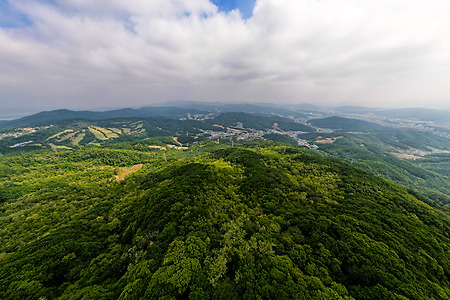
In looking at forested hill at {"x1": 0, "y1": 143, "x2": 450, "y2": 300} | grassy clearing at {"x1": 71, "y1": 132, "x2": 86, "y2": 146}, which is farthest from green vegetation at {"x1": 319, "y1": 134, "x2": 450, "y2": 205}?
grassy clearing at {"x1": 71, "y1": 132, "x2": 86, "y2": 146}

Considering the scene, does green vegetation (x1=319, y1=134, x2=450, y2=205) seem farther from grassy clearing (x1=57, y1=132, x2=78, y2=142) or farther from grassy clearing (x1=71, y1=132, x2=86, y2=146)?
grassy clearing (x1=57, y1=132, x2=78, y2=142)

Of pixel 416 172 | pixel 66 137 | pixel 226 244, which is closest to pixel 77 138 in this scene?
pixel 66 137

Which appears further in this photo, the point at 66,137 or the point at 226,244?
the point at 66,137

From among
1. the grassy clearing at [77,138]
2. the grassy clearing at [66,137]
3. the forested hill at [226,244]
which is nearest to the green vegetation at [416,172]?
the forested hill at [226,244]

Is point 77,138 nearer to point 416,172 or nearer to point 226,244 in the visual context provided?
point 226,244

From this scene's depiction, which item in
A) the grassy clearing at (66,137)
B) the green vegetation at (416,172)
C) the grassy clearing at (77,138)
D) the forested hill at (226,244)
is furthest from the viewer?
the grassy clearing at (66,137)

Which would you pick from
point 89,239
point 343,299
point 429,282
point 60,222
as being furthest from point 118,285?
point 429,282

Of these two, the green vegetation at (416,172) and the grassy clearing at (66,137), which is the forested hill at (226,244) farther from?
the grassy clearing at (66,137)

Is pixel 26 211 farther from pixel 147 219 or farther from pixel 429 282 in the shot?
pixel 429 282
